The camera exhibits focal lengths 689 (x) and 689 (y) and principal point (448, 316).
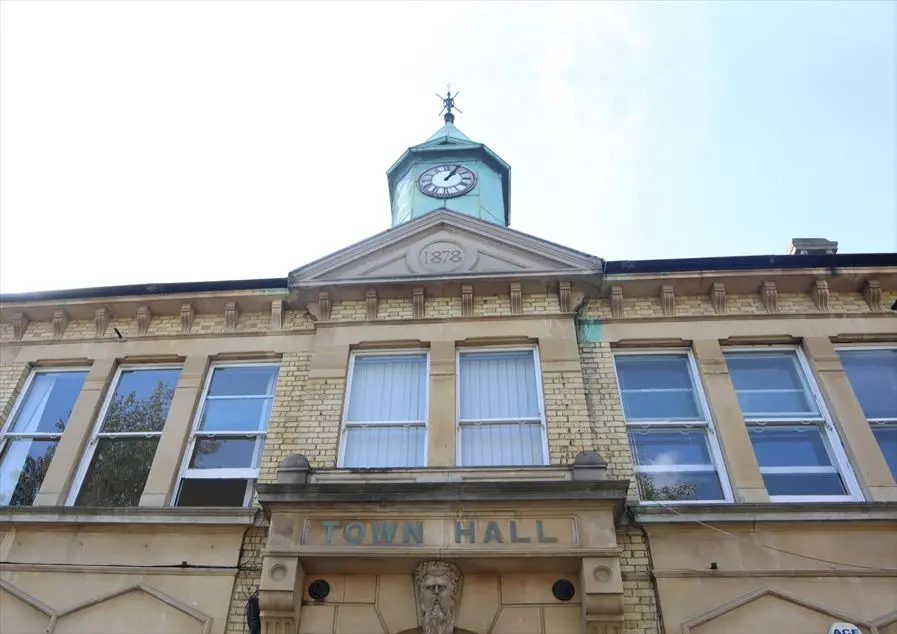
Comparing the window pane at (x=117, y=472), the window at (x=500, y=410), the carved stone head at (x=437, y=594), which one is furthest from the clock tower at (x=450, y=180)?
the carved stone head at (x=437, y=594)

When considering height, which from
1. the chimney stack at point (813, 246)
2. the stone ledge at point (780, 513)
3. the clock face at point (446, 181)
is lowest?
the stone ledge at point (780, 513)

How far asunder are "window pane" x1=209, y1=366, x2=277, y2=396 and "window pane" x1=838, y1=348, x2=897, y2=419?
26.9 ft

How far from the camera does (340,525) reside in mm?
7719

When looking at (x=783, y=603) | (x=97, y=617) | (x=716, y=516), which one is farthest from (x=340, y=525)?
(x=783, y=603)

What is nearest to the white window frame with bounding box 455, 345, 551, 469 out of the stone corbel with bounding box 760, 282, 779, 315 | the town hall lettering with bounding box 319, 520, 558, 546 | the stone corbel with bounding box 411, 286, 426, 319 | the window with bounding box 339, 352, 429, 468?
the window with bounding box 339, 352, 429, 468

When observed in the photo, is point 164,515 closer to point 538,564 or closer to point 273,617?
point 273,617

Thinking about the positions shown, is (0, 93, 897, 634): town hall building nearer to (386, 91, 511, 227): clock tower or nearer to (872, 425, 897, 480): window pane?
(872, 425, 897, 480): window pane

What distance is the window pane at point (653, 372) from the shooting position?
379 inches

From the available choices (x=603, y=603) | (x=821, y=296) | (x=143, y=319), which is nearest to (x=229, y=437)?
(x=143, y=319)

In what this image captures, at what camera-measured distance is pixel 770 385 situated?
954cm

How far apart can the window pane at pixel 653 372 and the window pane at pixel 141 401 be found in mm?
6629

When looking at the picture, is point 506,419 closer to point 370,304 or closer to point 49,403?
point 370,304

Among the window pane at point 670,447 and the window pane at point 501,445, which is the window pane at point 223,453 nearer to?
the window pane at point 501,445

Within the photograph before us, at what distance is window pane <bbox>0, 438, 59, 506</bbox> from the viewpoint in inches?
373
